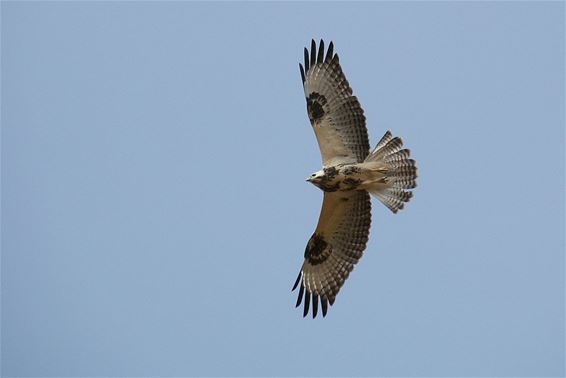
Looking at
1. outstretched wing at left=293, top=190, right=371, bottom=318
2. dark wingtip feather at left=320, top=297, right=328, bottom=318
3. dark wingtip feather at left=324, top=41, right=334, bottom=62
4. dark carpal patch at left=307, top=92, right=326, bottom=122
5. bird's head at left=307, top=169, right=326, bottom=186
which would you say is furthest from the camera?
A: dark wingtip feather at left=320, top=297, right=328, bottom=318

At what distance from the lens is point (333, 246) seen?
13992mm

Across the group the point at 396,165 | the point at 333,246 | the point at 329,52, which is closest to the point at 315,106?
the point at 329,52

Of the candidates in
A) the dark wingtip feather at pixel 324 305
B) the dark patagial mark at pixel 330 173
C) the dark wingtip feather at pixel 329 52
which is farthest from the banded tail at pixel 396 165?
the dark wingtip feather at pixel 324 305

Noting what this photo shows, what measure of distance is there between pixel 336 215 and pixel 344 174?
86cm

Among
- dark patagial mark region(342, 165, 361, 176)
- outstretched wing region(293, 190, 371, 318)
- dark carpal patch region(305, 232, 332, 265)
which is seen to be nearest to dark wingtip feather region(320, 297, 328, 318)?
outstretched wing region(293, 190, 371, 318)

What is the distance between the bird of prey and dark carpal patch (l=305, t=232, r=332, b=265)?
136 mm

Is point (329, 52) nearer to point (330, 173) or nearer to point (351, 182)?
point (330, 173)

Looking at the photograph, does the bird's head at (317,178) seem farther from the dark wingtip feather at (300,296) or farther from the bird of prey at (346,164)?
the dark wingtip feather at (300,296)

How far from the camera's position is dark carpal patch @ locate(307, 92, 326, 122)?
523 inches

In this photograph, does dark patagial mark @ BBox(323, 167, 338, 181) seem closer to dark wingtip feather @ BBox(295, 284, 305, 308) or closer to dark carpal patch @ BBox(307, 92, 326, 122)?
dark carpal patch @ BBox(307, 92, 326, 122)

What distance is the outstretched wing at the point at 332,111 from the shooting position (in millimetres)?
13148

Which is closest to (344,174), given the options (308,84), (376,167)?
(376,167)

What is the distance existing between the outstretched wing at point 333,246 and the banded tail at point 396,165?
0.58 meters

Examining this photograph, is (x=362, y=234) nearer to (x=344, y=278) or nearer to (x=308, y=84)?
(x=344, y=278)
